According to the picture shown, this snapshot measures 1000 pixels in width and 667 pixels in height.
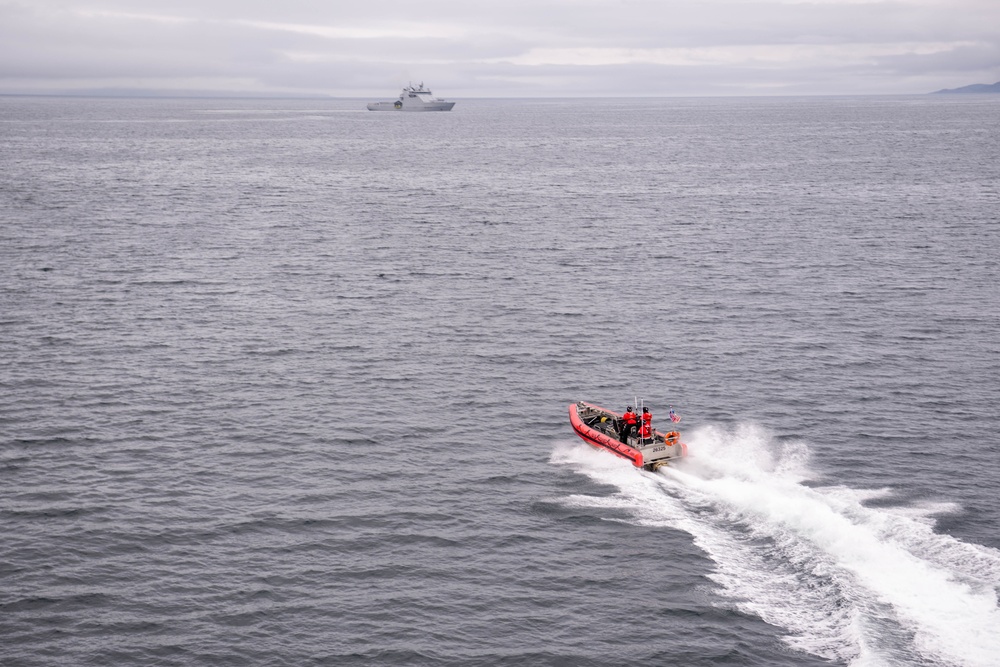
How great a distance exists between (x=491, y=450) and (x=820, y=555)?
1759 cm

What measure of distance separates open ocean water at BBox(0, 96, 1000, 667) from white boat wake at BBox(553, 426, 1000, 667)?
0.14m

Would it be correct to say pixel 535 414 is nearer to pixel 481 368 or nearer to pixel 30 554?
pixel 481 368

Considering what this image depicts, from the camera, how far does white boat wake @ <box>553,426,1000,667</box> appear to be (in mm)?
33500

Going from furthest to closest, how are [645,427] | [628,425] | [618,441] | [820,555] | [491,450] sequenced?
[491,450]
[618,441]
[628,425]
[645,427]
[820,555]

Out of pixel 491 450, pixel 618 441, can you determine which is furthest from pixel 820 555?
pixel 491 450

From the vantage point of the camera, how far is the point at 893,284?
82750 mm

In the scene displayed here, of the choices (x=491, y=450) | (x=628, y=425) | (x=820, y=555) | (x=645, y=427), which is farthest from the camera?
(x=491, y=450)

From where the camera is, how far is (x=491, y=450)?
50.9 meters

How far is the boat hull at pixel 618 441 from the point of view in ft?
157

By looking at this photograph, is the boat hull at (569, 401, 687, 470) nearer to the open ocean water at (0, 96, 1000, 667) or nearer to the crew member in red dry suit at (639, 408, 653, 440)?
the crew member in red dry suit at (639, 408, 653, 440)

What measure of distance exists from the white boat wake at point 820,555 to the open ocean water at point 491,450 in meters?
0.14

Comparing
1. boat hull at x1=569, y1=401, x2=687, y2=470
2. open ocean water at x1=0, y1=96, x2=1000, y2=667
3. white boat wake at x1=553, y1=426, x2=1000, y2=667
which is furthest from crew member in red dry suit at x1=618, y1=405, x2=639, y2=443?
open ocean water at x1=0, y1=96, x2=1000, y2=667

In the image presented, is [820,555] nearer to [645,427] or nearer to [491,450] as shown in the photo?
[645,427]

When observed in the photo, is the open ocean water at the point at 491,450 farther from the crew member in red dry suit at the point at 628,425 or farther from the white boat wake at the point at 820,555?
the crew member in red dry suit at the point at 628,425
